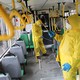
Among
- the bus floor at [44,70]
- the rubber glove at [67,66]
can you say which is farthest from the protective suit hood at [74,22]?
the bus floor at [44,70]

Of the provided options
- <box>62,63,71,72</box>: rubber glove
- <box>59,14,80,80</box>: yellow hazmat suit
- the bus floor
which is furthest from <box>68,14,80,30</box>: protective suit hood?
the bus floor

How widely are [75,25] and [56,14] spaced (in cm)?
448

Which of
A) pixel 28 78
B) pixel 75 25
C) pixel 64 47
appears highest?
pixel 75 25

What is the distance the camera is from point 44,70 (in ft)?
21.4

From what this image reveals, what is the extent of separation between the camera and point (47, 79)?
547cm

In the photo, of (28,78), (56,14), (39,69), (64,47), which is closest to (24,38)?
(56,14)

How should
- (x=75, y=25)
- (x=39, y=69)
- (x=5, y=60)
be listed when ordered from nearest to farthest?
(x=75, y=25) < (x=5, y=60) < (x=39, y=69)

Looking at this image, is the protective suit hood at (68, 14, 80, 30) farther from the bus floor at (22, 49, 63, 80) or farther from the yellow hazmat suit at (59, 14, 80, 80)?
the bus floor at (22, 49, 63, 80)

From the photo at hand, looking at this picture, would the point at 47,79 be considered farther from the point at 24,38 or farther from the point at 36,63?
the point at 24,38

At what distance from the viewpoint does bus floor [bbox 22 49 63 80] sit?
5855 millimetres

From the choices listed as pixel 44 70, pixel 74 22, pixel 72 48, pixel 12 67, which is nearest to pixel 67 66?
pixel 72 48

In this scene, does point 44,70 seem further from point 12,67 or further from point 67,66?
point 67,66

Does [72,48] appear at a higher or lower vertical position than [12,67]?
higher

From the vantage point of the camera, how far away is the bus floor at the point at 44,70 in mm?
5855
